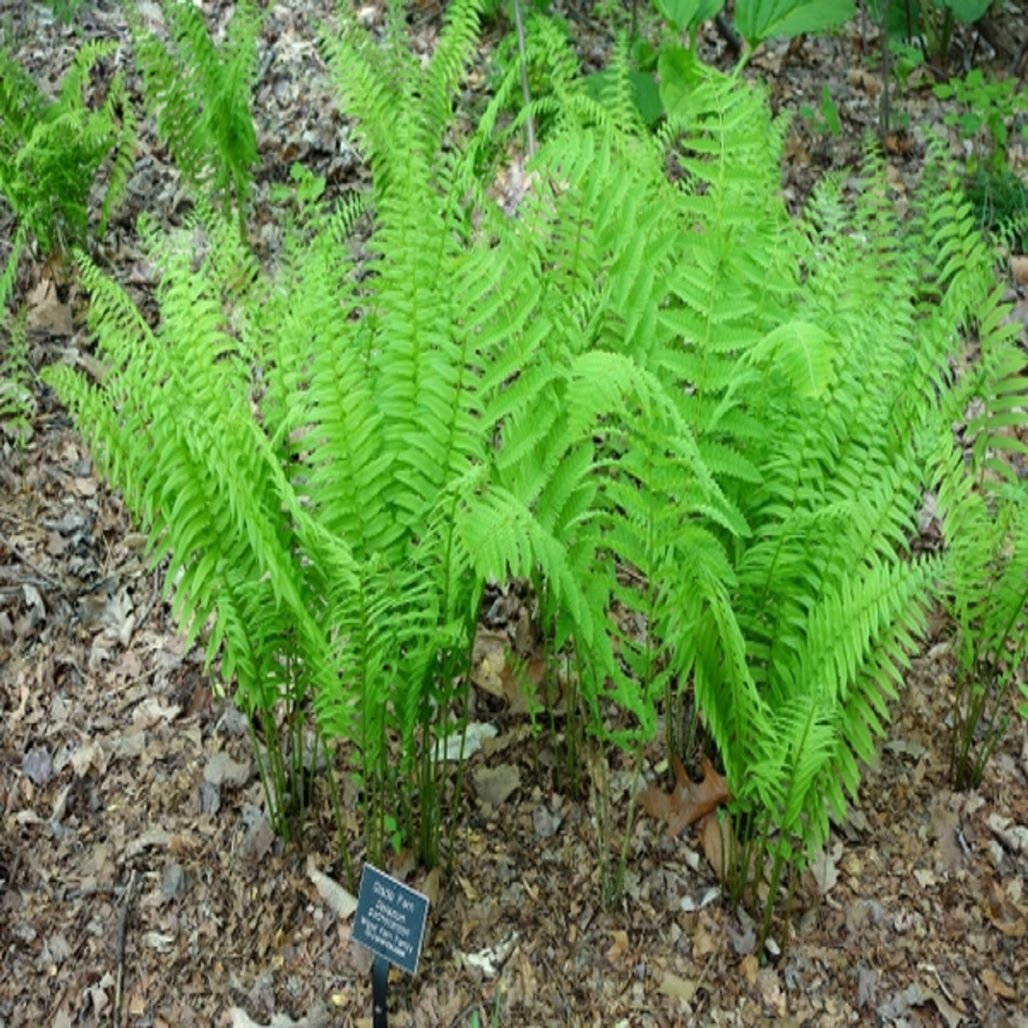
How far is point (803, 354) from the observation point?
1.61 meters

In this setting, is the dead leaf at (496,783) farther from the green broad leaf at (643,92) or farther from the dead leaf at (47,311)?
the green broad leaf at (643,92)

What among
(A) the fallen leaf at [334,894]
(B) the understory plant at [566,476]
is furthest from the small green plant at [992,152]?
(A) the fallen leaf at [334,894]

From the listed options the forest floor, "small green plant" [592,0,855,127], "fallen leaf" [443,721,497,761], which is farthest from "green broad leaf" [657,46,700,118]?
"fallen leaf" [443,721,497,761]

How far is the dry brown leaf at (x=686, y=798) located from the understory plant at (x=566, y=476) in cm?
13

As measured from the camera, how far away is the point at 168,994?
6.85ft

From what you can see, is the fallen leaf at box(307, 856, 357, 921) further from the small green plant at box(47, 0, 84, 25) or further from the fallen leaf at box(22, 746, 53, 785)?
the small green plant at box(47, 0, 84, 25)

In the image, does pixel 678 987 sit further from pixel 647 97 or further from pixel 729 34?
pixel 729 34

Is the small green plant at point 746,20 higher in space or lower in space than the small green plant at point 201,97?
higher

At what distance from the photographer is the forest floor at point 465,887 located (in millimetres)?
2055

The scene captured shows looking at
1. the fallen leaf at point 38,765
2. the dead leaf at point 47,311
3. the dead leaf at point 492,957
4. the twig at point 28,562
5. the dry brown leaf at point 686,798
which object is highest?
the dead leaf at point 47,311

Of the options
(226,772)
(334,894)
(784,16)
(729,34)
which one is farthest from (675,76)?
(334,894)

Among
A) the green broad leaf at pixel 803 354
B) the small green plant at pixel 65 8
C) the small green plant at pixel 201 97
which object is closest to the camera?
the green broad leaf at pixel 803 354

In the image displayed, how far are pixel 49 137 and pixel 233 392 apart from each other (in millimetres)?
1564

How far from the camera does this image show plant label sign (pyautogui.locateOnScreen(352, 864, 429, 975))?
182 cm
